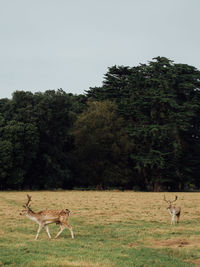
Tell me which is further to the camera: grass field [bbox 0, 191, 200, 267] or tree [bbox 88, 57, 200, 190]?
tree [bbox 88, 57, 200, 190]

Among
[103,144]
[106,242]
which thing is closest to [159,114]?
[103,144]

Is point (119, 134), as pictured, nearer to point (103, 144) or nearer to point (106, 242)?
point (103, 144)

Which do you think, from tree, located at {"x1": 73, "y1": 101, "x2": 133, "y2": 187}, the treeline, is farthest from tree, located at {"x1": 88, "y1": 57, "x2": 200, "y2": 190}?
tree, located at {"x1": 73, "y1": 101, "x2": 133, "y2": 187}

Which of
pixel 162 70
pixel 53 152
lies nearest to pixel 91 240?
pixel 53 152

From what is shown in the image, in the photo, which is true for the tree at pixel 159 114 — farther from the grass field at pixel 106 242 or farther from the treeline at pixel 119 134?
the grass field at pixel 106 242

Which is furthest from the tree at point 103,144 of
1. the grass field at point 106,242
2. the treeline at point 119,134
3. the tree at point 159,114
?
the grass field at point 106,242

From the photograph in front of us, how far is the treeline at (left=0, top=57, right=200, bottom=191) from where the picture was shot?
56.0 m

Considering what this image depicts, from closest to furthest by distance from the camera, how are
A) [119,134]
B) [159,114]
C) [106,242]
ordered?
[106,242], [119,134], [159,114]

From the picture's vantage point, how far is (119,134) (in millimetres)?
56594

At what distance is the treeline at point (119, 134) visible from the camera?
56000 millimetres

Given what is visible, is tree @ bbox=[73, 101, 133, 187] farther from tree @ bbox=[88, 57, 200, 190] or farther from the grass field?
the grass field

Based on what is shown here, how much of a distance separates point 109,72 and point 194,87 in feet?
44.1

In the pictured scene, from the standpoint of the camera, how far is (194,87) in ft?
199

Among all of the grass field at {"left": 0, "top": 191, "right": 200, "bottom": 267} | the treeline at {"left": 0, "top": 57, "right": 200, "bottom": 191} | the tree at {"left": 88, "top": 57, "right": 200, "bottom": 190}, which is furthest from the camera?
the tree at {"left": 88, "top": 57, "right": 200, "bottom": 190}
